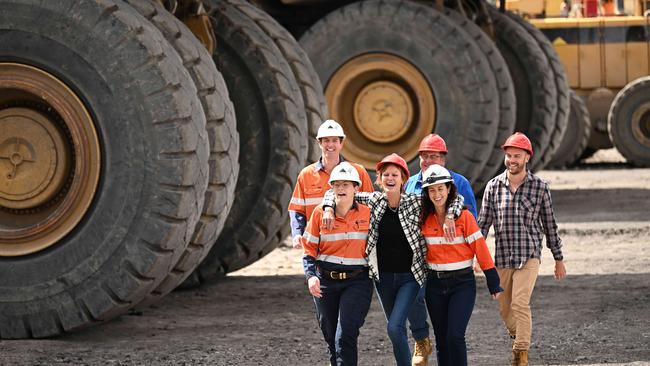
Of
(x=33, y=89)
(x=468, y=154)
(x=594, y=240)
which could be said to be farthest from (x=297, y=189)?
(x=468, y=154)

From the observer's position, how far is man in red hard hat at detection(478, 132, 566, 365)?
7.69 m

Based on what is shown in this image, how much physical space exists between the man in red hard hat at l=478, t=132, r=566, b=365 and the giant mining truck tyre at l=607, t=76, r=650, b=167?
17294 mm

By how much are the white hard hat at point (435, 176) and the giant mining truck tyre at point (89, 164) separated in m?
1.66

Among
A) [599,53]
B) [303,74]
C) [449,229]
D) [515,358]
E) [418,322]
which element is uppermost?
[599,53]

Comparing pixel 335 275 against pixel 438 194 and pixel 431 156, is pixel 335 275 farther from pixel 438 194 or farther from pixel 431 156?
pixel 431 156

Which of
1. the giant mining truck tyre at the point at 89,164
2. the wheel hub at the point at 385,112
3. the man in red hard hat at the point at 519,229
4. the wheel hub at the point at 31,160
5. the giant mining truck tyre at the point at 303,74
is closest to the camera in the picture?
the man in red hard hat at the point at 519,229

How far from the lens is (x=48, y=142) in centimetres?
833

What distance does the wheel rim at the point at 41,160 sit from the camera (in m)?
8.26

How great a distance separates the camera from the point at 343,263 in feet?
23.5

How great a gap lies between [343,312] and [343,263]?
0.73ft

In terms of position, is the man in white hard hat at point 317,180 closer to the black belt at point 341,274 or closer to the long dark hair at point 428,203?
the black belt at point 341,274

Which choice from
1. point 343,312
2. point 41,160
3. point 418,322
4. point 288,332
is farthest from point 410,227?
point 41,160

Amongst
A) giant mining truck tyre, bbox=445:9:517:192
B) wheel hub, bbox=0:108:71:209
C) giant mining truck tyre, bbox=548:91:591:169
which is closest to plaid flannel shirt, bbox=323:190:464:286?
wheel hub, bbox=0:108:71:209

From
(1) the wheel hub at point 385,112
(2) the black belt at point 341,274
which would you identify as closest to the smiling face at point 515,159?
(2) the black belt at point 341,274
